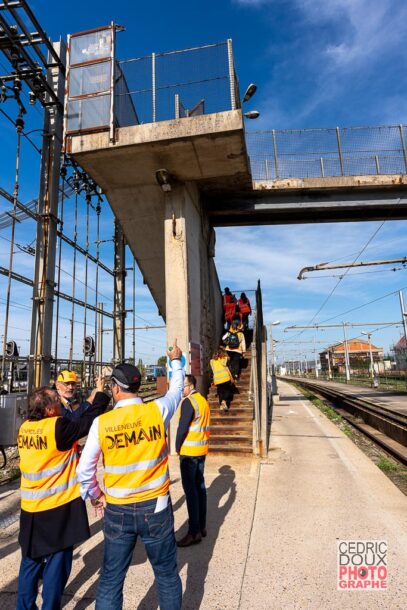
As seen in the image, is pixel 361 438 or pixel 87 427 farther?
pixel 361 438

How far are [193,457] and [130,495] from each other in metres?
2.04

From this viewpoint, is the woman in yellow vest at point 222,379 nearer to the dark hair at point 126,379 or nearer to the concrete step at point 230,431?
the concrete step at point 230,431

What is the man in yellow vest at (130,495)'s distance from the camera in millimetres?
2318

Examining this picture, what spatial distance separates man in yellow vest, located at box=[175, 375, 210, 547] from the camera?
411 centimetres

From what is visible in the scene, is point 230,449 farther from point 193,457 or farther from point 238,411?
point 193,457

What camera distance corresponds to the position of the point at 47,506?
261 centimetres

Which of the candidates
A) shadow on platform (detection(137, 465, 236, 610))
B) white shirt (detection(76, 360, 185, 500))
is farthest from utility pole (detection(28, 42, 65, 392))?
white shirt (detection(76, 360, 185, 500))

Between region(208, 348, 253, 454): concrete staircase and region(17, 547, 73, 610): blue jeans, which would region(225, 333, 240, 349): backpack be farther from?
region(17, 547, 73, 610): blue jeans

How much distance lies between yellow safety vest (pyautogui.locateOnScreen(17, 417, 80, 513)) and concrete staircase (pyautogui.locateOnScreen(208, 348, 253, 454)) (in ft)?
18.4

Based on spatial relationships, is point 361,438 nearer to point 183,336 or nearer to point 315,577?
point 183,336

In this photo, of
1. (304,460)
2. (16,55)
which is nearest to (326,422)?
(304,460)

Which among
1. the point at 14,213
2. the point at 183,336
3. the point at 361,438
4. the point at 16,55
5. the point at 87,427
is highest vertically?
the point at 16,55

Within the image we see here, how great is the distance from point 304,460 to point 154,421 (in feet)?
21.4

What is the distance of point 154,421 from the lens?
242 centimetres
